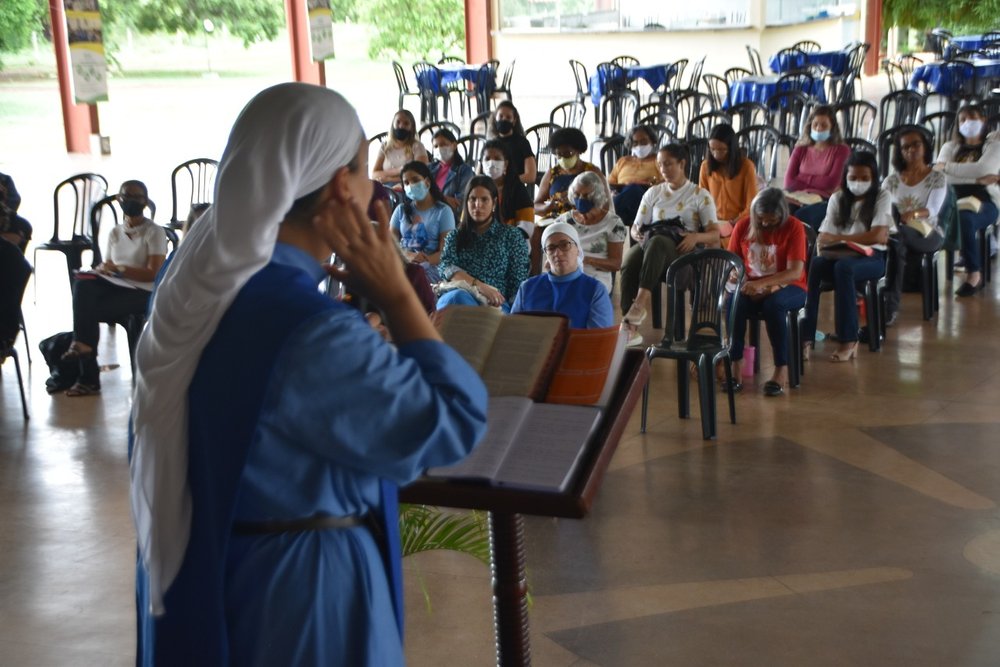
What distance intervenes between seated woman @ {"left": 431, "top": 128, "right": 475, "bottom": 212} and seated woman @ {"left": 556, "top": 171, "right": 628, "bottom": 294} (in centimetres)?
157

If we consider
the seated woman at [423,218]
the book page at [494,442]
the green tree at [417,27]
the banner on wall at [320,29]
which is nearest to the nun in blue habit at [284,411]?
the book page at [494,442]

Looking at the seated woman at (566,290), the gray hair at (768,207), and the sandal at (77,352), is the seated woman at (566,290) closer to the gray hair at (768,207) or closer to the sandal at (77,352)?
the gray hair at (768,207)

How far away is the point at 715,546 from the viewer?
395 centimetres

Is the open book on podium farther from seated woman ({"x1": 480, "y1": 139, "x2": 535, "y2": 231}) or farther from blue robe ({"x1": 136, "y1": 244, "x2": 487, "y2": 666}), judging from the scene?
seated woman ({"x1": 480, "y1": 139, "x2": 535, "y2": 231})

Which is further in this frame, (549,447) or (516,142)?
(516,142)

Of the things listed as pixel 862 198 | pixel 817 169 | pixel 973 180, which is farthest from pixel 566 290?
pixel 973 180

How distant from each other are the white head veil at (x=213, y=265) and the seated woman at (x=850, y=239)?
4.86 metres

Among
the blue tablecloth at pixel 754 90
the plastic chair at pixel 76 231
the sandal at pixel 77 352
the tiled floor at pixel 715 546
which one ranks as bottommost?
the tiled floor at pixel 715 546

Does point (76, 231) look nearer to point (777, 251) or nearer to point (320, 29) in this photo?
point (320, 29)

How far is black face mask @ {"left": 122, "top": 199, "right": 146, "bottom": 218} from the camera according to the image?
19.6 feet

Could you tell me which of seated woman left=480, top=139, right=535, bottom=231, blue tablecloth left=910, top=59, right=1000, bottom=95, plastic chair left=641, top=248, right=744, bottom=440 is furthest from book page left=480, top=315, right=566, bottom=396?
blue tablecloth left=910, top=59, right=1000, bottom=95

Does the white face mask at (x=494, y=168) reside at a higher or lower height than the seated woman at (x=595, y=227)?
higher

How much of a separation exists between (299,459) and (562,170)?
19.5ft

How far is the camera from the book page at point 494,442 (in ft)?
5.57
